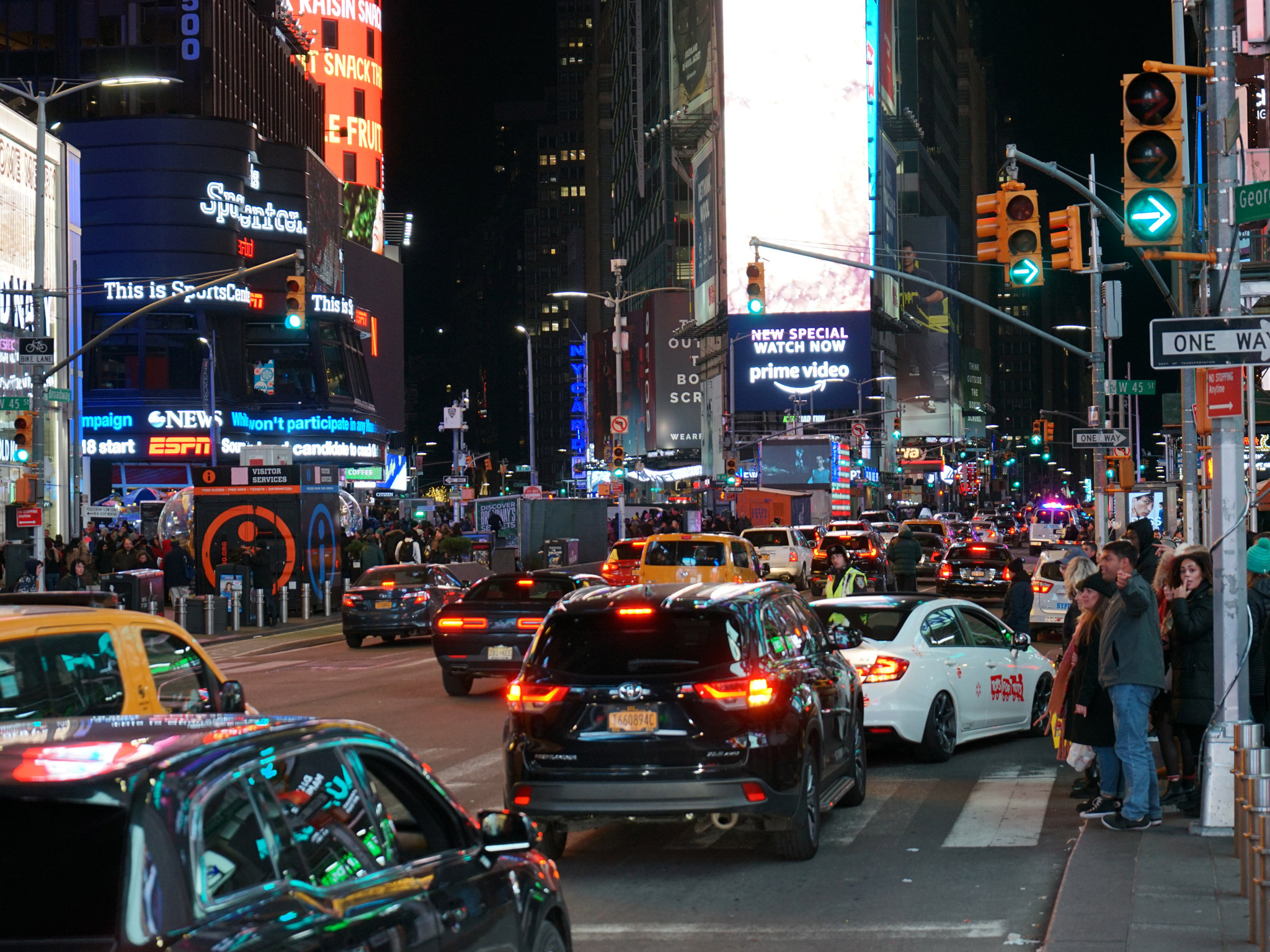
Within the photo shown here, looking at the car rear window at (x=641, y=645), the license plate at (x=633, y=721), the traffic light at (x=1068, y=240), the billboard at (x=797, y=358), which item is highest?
the billboard at (x=797, y=358)

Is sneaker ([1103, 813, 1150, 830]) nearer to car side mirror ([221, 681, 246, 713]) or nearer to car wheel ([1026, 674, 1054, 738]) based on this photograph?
car wheel ([1026, 674, 1054, 738])

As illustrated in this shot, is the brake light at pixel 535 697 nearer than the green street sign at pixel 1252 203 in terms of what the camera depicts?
Yes

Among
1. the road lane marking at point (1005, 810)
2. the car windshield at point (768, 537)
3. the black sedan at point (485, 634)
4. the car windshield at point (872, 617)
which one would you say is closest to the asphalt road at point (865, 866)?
the road lane marking at point (1005, 810)

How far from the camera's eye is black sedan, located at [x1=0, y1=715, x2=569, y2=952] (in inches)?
139

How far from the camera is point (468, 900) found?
15.7 feet

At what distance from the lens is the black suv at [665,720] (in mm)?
9141

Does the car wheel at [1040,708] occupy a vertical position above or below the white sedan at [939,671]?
below

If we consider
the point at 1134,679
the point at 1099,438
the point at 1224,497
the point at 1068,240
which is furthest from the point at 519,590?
the point at 1099,438

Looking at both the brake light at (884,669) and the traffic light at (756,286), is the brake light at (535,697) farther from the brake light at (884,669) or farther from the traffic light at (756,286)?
the traffic light at (756,286)

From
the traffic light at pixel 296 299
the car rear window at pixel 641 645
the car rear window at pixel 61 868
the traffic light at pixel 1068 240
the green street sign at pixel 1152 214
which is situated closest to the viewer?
the car rear window at pixel 61 868

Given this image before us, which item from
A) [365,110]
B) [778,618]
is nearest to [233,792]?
[778,618]

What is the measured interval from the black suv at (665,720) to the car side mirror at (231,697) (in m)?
1.73

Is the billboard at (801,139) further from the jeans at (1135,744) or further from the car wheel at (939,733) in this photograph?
the jeans at (1135,744)

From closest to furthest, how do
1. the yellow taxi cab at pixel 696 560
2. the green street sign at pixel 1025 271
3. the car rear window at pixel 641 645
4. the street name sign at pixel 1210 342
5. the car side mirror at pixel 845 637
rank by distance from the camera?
the car rear window at pixel 641 645 → the street name sign at pixel 1210 342 → the car side mirror at pixel 845 637 → the green street sign at pixel 1025 271 → the yellow taxi cab at pixel 696 560
